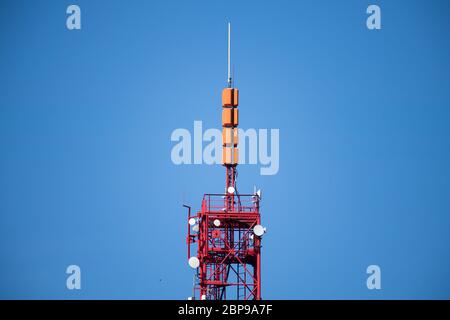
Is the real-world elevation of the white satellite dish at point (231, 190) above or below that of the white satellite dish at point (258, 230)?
above

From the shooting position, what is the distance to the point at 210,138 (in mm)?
161125

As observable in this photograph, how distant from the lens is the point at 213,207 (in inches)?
5354

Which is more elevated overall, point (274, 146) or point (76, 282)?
point (274, 146)

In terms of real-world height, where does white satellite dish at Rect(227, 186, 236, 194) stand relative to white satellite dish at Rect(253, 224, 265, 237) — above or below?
above
